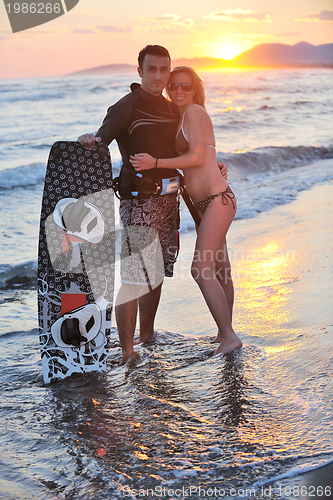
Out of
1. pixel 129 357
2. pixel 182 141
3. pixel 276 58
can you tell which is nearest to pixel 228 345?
pixel 129 357

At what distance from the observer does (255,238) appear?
242 inches

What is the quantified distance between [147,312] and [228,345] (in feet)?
2.38

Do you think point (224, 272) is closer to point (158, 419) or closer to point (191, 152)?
point (191, 152)

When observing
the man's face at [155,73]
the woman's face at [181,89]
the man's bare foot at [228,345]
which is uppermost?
the man's face at [155,73]

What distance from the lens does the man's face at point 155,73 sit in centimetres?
304

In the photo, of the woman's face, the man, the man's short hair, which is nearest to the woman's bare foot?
the man

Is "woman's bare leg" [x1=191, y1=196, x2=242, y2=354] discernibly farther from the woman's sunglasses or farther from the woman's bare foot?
the woman's sunglasses

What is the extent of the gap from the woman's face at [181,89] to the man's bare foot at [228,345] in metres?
1.62

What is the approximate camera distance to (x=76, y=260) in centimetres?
315

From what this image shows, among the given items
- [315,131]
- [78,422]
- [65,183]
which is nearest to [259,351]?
[78,422]

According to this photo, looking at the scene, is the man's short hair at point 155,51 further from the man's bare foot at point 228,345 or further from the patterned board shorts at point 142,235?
the man's bare foot at point 228,345

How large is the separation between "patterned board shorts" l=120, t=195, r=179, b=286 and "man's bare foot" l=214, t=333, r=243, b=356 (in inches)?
25.9

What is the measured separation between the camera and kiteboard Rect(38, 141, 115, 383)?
3078 mm

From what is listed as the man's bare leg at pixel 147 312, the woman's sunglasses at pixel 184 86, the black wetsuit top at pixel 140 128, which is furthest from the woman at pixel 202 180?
the man's bare leg at pixel 147 312
